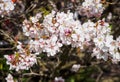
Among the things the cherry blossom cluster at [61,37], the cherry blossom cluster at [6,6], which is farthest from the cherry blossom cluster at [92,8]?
the cherry blossom cluster at [6,6]

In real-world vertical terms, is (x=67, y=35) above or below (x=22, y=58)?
above

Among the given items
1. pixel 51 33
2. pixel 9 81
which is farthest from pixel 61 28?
pixel 9 81

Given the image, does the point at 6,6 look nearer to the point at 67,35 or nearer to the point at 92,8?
the point at 67,35

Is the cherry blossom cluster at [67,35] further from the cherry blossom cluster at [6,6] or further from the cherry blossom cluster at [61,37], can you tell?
the cherry blossom cluster at [6,6]

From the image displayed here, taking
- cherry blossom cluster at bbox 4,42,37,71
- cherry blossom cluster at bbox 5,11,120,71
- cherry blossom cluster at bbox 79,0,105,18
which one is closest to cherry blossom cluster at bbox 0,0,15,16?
cherry blossom cluster at bbox 5,11,120,71

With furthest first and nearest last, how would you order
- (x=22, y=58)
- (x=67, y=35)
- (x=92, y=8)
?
(x=92, y=8)
(x=22, y=58)
(x=67, y=35)

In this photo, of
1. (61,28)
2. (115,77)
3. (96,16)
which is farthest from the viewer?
(115,77)

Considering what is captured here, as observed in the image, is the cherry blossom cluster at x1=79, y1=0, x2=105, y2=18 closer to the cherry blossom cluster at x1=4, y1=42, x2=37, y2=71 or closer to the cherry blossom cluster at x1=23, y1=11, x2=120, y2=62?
the cherry blossom cluster at x1=23, y1=11, x2=120, y2=62

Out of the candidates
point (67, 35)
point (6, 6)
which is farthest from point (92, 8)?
point (6, 6)

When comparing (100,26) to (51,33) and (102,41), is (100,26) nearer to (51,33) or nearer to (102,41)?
(102,41)
